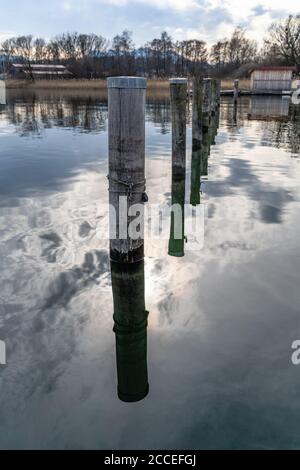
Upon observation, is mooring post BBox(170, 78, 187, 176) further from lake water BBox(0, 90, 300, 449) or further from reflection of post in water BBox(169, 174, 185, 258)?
lake water BBox(0, 90, 300, 449)

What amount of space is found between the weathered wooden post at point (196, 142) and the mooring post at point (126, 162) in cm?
521

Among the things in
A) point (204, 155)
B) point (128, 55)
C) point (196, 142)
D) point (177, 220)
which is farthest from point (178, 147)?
point (128, 55)

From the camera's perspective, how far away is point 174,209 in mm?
9016

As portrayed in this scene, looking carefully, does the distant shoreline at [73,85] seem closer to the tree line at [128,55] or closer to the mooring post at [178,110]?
the tree line at [128,55]

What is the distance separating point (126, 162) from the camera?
4582 millimetres

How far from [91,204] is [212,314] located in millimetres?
5362

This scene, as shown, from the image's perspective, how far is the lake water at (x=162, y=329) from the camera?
11.8ft

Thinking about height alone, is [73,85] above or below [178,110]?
above

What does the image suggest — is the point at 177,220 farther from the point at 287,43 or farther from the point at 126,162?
the point at 287,43

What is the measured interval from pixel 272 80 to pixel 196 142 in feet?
138

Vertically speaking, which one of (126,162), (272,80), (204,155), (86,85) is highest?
(86,85)

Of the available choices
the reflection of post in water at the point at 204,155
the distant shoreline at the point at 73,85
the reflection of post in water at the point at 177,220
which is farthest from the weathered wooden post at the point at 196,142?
the distant shoreline at the point at 73,85

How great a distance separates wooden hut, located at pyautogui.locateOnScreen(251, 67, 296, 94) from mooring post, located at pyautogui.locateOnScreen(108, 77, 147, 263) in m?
48.6

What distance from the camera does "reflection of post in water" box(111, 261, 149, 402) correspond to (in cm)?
407
